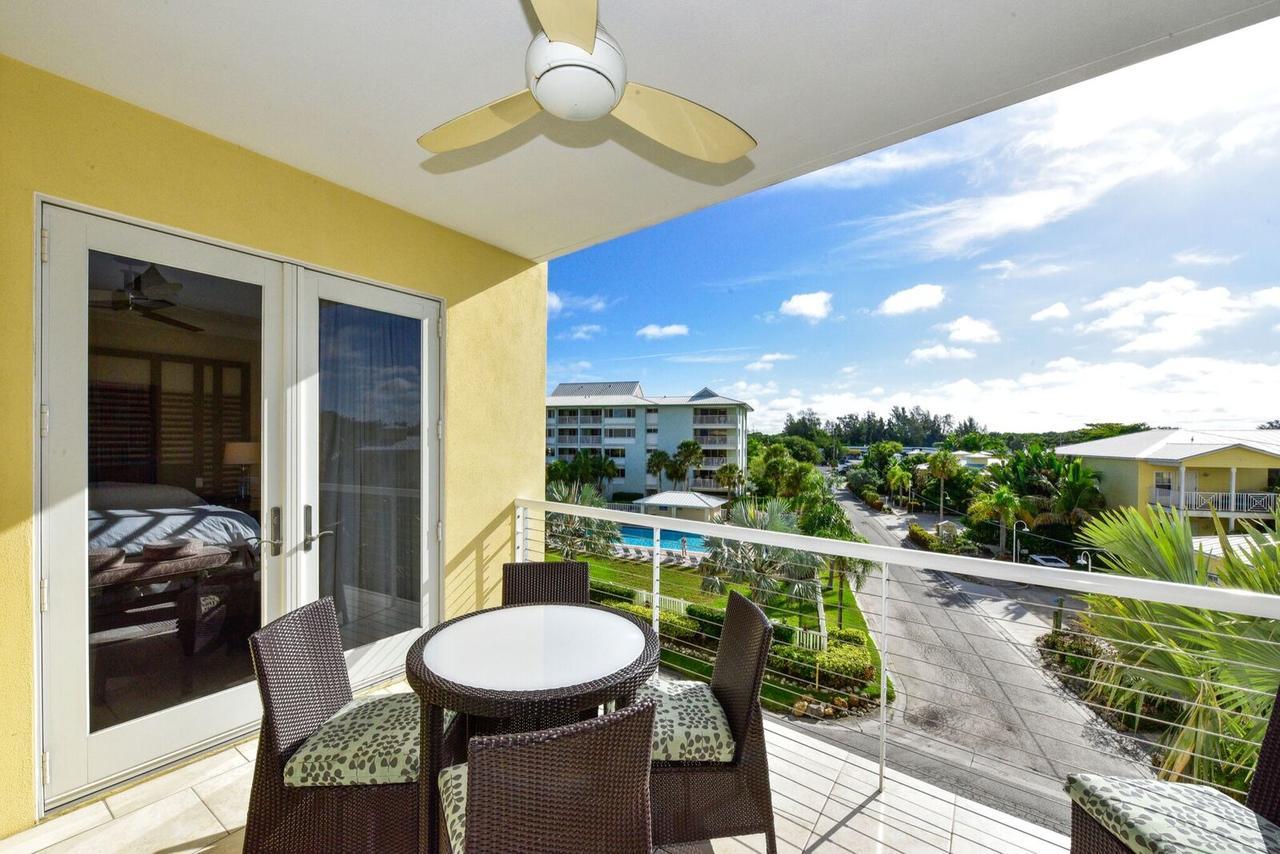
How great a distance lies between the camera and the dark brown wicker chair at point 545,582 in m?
2.16

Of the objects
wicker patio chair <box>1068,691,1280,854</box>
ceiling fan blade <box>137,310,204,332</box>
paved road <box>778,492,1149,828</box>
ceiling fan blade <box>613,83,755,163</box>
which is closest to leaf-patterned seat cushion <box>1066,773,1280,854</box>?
wicker patio chair <box>1068,691,1280,854</box>

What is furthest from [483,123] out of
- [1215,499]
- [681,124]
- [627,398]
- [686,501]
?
[627,398]

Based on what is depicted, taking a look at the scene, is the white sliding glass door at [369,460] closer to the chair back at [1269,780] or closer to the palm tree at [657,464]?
the chair back at [1269,780]

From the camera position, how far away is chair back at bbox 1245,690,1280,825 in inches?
44.3

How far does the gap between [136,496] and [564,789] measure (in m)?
2.13

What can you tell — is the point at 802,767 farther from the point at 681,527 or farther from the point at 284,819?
the point at 284,819

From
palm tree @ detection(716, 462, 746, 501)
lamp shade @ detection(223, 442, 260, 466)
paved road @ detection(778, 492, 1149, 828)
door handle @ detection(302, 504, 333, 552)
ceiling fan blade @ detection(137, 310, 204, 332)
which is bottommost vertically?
paved road @ detection(778, 492, 1149, 828)

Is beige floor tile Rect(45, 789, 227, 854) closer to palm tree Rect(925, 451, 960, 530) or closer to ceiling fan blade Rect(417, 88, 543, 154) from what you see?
ceiling fan blade Rect(417, 88, 543, 154)

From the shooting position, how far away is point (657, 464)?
22672 mm

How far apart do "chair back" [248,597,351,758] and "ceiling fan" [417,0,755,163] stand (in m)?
1.48

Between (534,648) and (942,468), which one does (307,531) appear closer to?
(534,648)

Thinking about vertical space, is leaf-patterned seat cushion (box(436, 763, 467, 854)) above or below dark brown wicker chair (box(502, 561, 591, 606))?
below

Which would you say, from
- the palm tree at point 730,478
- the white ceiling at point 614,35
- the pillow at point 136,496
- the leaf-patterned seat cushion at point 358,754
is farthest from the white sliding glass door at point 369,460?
the palm tree at point 730,478

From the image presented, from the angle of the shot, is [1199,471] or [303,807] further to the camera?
[1199,471]
